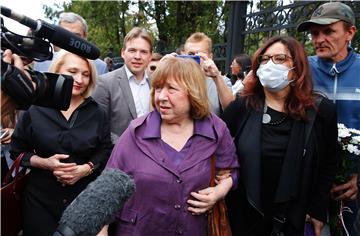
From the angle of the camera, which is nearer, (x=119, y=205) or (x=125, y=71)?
(x=119, y=205)

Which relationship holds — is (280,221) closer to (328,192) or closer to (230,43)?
(328,192)

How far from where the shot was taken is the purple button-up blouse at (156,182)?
6.59ft

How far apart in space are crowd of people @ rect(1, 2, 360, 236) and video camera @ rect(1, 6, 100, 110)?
1.84 feet

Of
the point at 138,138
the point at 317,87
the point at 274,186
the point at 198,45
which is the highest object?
the point at 198,45

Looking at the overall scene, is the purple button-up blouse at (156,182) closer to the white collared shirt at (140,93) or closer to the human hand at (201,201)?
the human hand at (201,201)

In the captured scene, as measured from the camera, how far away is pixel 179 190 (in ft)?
6.65

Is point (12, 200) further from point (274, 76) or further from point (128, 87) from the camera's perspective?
point (274, 76)

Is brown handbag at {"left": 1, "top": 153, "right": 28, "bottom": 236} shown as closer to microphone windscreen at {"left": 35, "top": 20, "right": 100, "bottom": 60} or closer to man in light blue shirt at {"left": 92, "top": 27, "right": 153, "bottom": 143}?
man in light blue shirt at {"left": 92, "top": 27, "right": 153, "bottom": 143}

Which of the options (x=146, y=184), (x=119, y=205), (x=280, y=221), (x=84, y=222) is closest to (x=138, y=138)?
(x=146, y=184)

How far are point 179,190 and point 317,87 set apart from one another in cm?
137

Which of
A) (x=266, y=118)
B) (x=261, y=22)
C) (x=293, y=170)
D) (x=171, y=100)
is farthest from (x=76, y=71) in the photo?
(x=261, y=22)

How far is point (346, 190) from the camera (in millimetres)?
2592

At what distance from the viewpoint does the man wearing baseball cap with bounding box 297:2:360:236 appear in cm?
270

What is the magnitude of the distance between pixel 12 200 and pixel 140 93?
120cm
